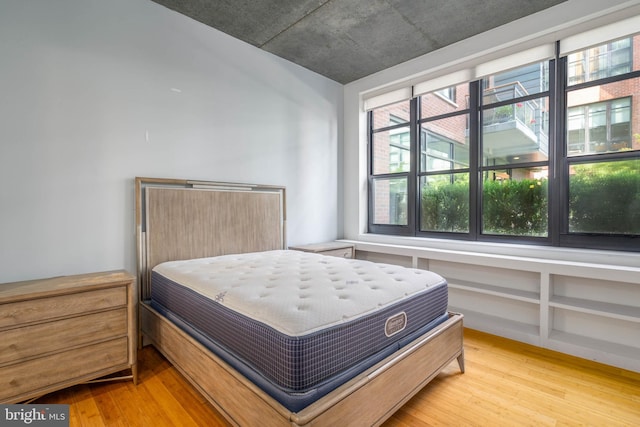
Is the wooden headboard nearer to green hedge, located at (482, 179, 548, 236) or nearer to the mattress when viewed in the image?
the mattress

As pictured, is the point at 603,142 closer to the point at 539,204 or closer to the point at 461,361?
the point at 539,204

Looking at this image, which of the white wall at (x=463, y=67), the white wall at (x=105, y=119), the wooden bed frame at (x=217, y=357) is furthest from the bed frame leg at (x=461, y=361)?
the white wall at (x=105, y=119)

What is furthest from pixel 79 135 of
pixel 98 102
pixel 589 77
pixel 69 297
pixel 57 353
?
pixel 589 77

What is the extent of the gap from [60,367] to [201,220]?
1359 mm

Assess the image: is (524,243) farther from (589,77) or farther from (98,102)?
(98,102)

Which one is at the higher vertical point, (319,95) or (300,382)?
(319,95)

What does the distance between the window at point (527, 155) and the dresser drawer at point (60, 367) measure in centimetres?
310

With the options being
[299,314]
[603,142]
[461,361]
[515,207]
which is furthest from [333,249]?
[603,142]

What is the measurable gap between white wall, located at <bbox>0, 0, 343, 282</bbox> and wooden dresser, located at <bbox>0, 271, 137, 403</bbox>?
0.39 meters

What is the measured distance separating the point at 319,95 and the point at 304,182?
1.17m

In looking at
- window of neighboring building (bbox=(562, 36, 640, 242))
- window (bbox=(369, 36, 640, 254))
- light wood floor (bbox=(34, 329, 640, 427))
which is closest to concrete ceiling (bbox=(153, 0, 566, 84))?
window (bbox=(369, 36, 640, 254))

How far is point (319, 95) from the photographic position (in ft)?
12.9

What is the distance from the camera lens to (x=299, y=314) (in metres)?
1.27

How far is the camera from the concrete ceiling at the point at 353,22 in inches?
99.7
